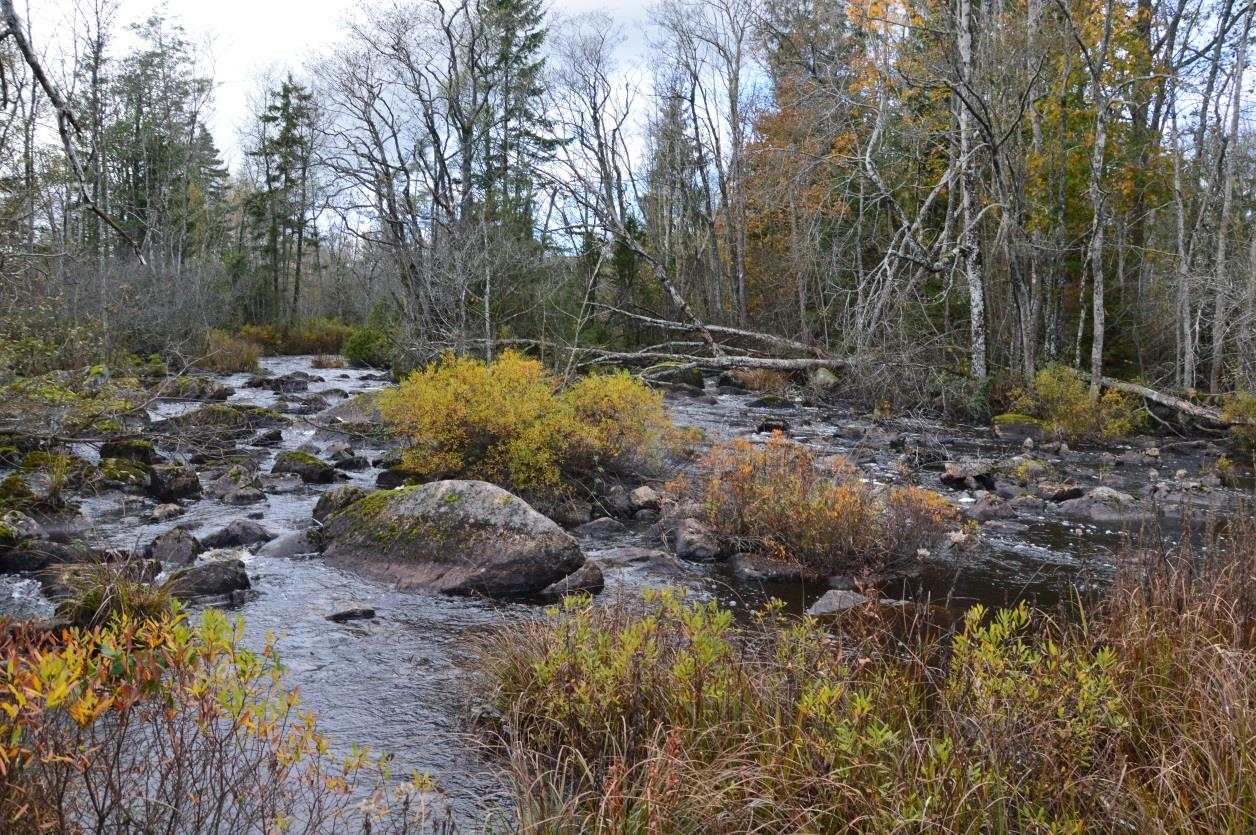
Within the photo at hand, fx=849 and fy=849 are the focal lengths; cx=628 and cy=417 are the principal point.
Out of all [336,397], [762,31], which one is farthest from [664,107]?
[336,397]

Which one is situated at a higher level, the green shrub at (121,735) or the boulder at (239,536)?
the green shrub at (121,735)

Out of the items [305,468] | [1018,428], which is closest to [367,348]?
[305,468]

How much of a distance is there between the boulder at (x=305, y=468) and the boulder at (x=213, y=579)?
14.2ft

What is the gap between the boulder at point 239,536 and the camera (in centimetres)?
812

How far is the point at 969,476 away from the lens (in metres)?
11.3

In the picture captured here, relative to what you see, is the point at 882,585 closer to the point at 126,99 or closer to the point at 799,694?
the point at 799,694

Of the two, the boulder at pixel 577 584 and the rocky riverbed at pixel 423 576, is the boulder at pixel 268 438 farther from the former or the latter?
the boulder at pixel 577 584

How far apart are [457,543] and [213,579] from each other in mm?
1918

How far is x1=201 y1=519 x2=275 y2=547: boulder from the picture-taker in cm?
812

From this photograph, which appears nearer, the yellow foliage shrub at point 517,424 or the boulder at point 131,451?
the yellow foliage shrub at point 517,424

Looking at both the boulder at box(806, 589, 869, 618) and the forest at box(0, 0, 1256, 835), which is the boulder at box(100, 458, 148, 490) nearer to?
the forest at box(0, 0, 1256, 835)

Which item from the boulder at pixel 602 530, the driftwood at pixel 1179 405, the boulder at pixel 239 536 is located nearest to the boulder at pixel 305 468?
the boulder at pixel 239 536

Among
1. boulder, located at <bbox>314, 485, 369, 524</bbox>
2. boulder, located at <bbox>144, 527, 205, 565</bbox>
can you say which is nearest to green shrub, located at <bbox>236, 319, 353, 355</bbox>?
boulder, located at <bbox>314, 485, 369, 524</bbox>

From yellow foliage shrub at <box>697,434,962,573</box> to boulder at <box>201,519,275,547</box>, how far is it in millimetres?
4395
